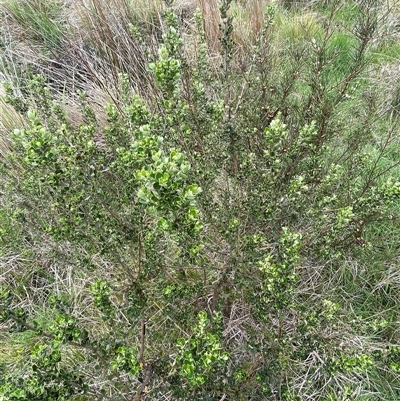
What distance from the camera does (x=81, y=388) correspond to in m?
1.34

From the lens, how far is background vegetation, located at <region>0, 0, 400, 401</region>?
1310 mm

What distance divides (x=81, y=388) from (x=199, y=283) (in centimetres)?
56

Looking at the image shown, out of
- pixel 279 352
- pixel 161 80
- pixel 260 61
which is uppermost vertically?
pixel 161 80

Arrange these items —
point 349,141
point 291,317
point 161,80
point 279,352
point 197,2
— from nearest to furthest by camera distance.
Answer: point 161,80 < point 279,352 < point 291,317 < point 349,141 < point 197,2

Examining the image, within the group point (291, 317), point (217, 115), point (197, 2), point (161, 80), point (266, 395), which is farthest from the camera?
point (197, 2)

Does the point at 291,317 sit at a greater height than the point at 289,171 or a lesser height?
lesser

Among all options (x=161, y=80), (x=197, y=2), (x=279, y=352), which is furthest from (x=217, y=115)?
(x=197, y=2)

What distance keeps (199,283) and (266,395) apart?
497 millimetres

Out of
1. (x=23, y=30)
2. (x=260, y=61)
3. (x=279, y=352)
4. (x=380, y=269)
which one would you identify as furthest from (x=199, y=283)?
(x=23, y=30)

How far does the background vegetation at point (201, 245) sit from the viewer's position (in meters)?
1.31

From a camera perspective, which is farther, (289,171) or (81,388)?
(289,171)

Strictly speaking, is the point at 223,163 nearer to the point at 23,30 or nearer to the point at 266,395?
the point at 266,395

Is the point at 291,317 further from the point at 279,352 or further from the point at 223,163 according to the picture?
the point at 223,163

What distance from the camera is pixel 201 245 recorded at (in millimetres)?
1259
